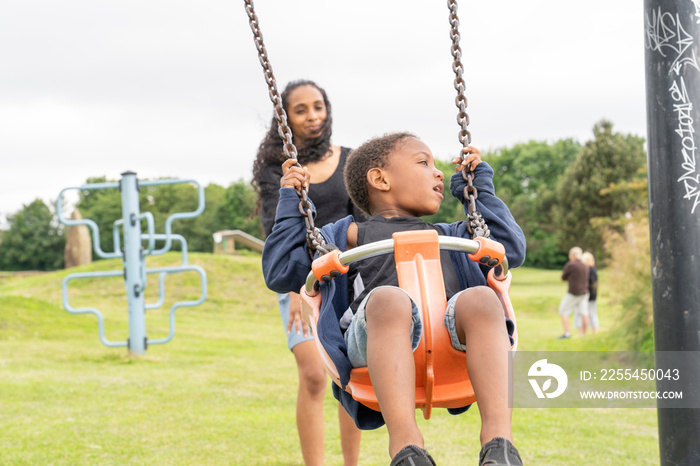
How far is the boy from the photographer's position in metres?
1.96

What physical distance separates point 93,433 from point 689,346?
378 cm

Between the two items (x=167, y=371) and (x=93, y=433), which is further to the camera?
(x=167, y=371)

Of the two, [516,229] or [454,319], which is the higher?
[516,229]

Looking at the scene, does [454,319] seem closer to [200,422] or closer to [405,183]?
[405,183]

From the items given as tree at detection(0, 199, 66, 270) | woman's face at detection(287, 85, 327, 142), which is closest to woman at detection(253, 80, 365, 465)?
woman's face at detection(287, 85, 327, 142)

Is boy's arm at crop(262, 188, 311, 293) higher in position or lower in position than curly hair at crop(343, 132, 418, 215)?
lower

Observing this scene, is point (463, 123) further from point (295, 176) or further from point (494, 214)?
point (295, 176)

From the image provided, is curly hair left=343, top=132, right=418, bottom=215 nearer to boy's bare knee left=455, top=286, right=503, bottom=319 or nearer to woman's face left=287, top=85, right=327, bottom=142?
boy's bare knee left=455, top=286, right=503, bottom=319

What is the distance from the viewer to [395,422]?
1938mm

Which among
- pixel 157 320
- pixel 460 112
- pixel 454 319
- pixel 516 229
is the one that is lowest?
pixel 157 320

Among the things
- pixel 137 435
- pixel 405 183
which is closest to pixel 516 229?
pixel 405 183

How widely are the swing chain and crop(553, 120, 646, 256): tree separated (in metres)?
38.5

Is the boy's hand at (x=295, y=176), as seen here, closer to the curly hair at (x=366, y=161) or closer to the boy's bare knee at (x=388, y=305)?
the curly hair at (x=366, y=161)

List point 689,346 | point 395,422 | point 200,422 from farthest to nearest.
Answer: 1. point 200,422
2. point 689,346
3. point 395,422
